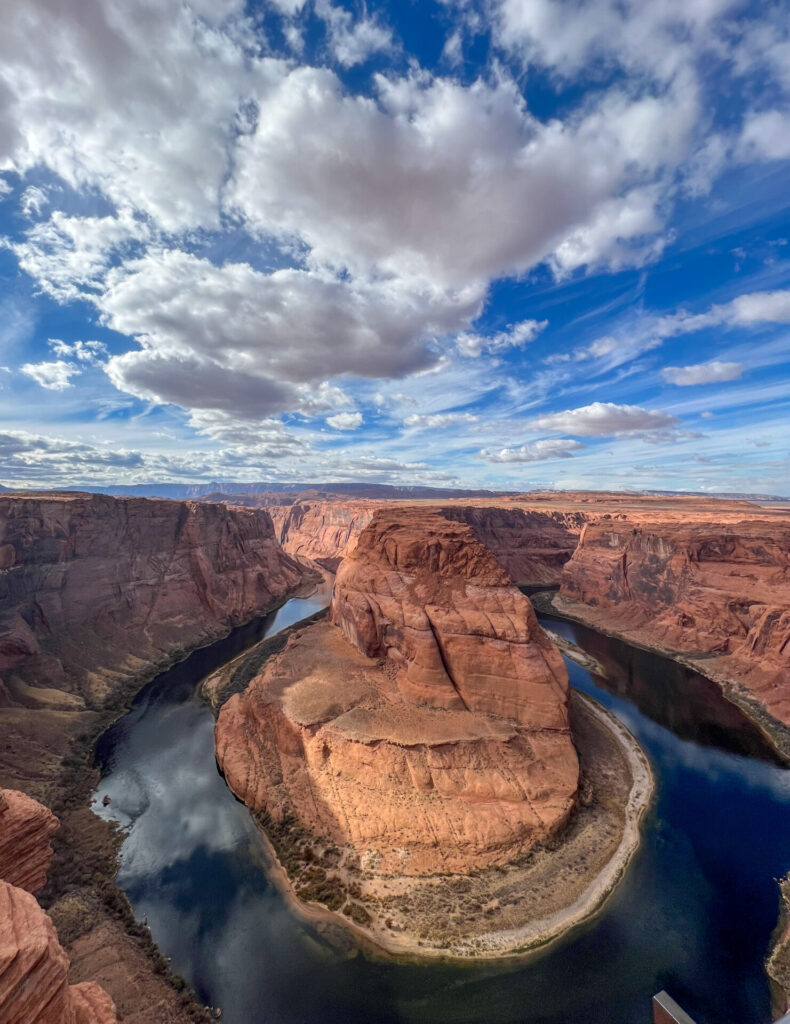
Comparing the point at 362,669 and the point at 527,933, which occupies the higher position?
the point at 362,669

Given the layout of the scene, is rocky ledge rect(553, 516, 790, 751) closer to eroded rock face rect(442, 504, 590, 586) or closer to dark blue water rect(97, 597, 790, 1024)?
dark blue water rect(97, 597, 790, 1024)

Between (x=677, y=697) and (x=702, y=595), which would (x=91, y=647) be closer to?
(x=677, y=697)

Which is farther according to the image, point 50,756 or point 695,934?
point 50,756

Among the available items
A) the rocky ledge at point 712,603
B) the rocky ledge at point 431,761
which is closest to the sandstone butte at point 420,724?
the rocky ledge at point 431,761

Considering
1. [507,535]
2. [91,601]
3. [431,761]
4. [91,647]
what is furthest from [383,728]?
[507,535]

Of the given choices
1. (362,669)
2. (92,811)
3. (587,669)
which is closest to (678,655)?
(587,669)

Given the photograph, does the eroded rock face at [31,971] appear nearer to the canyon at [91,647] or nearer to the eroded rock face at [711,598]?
the canyon at [91,647]

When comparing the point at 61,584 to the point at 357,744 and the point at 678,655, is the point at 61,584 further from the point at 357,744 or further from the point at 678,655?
the point at 678,655
